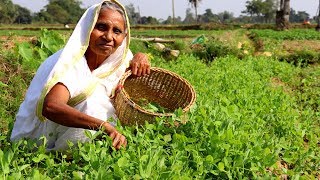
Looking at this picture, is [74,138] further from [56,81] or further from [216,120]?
[216,120]

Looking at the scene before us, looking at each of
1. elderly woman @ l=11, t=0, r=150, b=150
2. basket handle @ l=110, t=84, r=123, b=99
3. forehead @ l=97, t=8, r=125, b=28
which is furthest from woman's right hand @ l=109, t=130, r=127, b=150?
forehead @ l=97, t=8, r=125, b=28

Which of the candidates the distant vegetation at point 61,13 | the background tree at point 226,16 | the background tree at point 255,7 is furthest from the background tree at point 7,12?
the background tree at point 226,16

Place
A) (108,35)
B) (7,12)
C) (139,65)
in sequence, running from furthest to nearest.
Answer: (7,12) → (139,65) → (108,35)

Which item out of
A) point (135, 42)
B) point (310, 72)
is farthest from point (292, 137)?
point (135, 42)

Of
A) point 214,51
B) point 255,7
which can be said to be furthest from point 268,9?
point 214,51

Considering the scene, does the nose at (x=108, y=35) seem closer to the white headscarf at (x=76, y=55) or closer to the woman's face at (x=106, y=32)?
the woman's face at (x=106, y=32)

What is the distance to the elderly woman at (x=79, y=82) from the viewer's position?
9.05 feet

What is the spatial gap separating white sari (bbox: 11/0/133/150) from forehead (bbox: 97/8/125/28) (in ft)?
0.20

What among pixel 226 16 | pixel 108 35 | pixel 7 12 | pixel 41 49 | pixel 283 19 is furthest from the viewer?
pixel 226 16

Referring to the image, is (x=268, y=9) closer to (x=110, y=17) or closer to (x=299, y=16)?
(x=299, y=16)

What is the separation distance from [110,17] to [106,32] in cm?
11

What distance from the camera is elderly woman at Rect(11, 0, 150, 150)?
276 centimetres

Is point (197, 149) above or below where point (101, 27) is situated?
below

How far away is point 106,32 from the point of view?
10.1 ft
